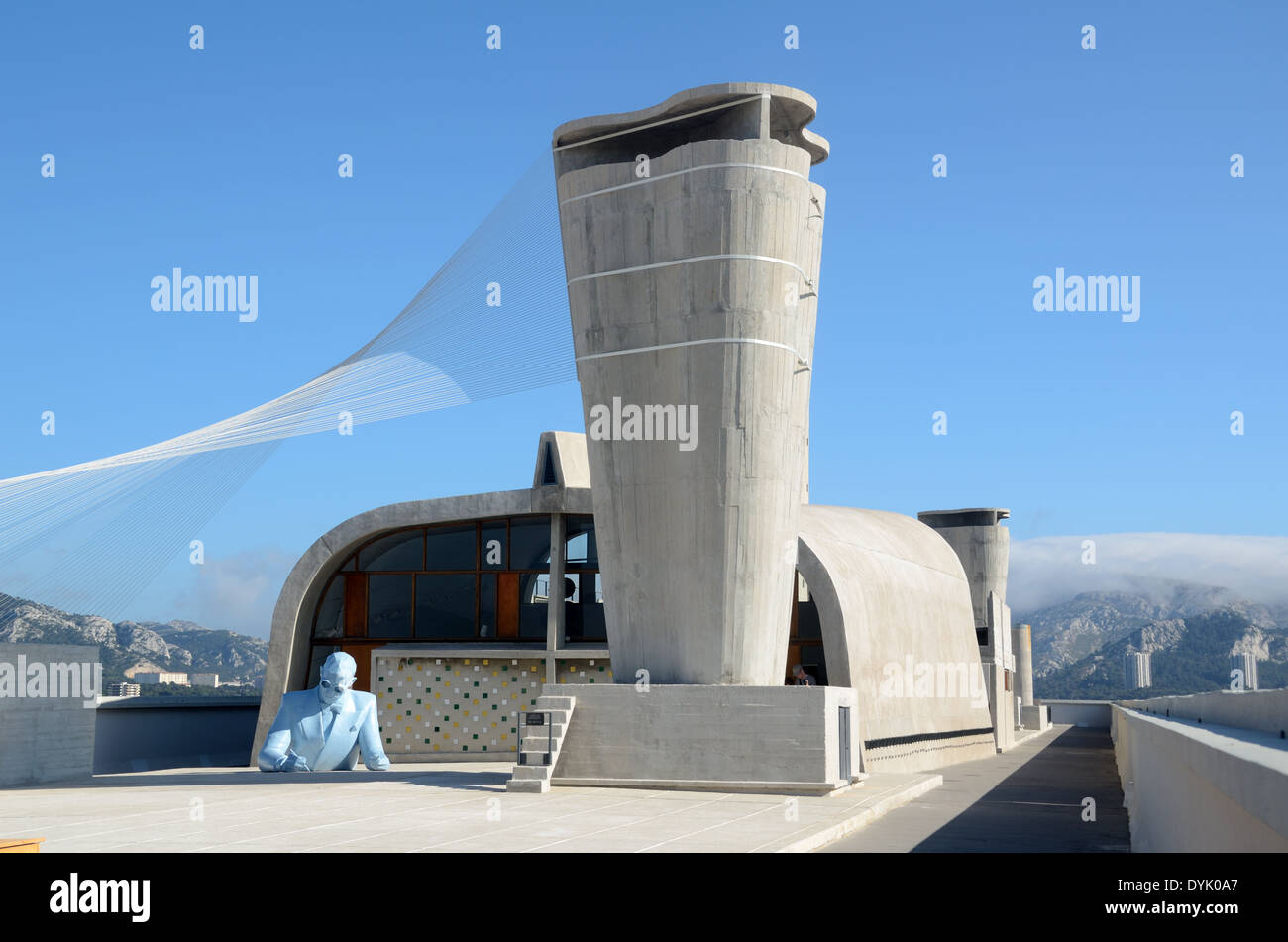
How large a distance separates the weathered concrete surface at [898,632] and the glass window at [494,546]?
6800 mm

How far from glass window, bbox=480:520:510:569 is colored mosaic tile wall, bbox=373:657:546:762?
2.25 m

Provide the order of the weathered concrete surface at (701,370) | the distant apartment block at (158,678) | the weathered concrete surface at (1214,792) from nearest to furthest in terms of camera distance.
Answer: the weathered concrete surface at (1214,792) → the weathered concrete surface at (701,370) → the distant apartment block at (158,678)

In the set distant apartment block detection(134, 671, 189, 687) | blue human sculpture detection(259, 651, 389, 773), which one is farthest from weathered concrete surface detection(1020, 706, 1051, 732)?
distant apartment block detection(134, 671, 189, 687)

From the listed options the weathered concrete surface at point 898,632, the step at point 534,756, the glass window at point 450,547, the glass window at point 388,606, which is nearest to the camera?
the step at point 534,756

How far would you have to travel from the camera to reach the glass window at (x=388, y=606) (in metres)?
28.4

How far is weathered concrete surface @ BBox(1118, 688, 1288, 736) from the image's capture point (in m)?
9.18

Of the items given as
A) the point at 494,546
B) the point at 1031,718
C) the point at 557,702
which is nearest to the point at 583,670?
the point at 494,546

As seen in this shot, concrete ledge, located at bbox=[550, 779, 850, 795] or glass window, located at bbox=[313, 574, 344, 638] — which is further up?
glass window, located at bbox=[313, 574, 344, 638]

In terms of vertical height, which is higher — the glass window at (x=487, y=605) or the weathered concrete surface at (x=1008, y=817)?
the glass window at (x=487, y=605)

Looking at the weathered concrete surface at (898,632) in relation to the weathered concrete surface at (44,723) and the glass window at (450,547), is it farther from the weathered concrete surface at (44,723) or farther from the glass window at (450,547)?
the weathered concrete surface at (44,723)

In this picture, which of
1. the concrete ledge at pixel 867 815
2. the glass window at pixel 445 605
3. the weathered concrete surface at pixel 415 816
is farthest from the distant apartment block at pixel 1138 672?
the weathered concrete surface at pixel 415 816

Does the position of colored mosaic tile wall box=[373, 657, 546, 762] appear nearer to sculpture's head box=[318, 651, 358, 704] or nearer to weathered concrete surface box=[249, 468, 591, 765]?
weathered concrete surface box=[249, 468, 591, 765]
